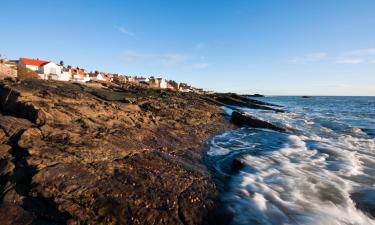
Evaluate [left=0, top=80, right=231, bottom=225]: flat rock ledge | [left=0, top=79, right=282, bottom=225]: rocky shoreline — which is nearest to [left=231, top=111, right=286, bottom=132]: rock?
[left=0, top=79, right=282, bottom=225]: rocky shoreline

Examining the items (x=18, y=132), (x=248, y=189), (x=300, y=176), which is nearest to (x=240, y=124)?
(x=300, y=176)

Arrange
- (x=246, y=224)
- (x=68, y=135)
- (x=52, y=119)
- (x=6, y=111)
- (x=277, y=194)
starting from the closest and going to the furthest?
1. (x=246, y=224)
2. (x=277, y=194)
3. (x=68, y=135)
4. (x=52, y=119)
5. (x=6, y=111)

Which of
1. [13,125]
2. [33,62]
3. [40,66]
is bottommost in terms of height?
[13,125]

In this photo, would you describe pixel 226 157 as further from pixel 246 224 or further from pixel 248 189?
pixel 246 224

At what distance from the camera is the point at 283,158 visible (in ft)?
37.9

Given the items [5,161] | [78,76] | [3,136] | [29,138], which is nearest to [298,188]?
[5,161]

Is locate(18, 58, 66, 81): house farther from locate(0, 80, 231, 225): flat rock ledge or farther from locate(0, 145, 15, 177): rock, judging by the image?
locate(0, 145, 15, 177): rock

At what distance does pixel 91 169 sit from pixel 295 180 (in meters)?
5.92

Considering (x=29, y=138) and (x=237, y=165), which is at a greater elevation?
(x=29, y=138)

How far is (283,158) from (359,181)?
2.95 meters

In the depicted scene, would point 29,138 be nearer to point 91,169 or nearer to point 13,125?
point 13,125

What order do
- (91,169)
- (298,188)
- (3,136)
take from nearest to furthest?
(91,169) < (298,188) < (3,136)

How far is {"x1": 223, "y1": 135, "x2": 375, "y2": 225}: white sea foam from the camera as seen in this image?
6566 millimetres

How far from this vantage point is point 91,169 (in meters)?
7.61
